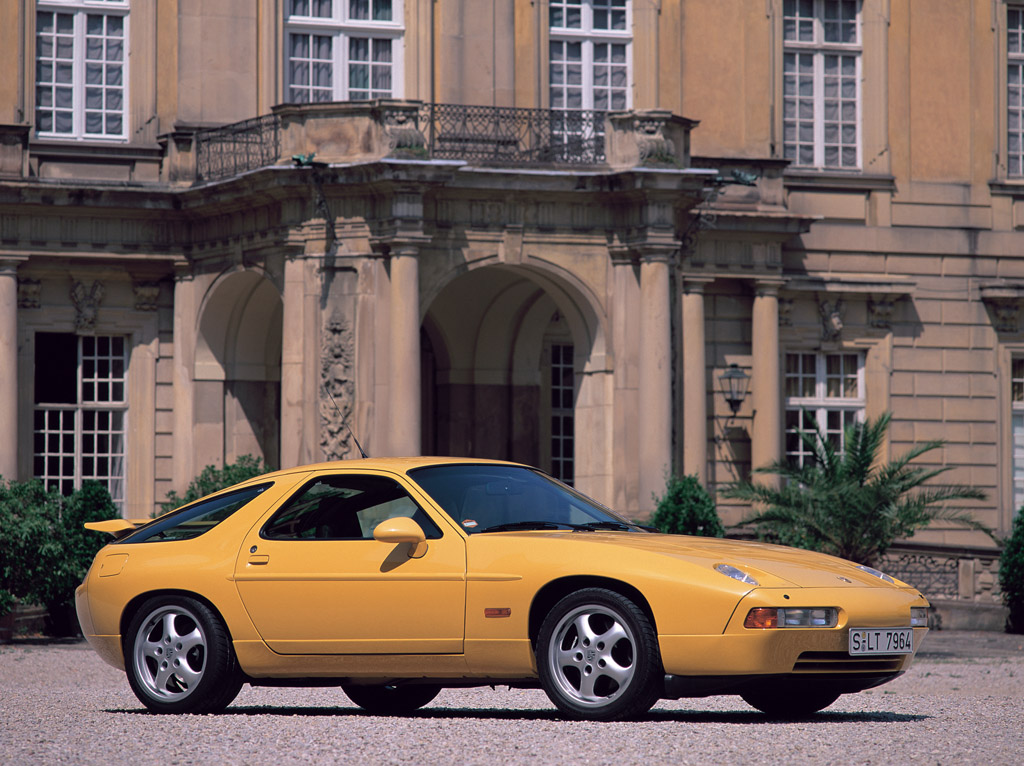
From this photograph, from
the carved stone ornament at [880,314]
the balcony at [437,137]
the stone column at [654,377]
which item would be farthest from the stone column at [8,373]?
the carved stone ornament at [880,314]

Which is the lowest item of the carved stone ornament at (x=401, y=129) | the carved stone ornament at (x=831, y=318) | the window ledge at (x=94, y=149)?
the carved stone ornament at (x=831, y=318)

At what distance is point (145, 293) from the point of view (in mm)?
24812

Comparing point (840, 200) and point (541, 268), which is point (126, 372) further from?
point (840, 200)

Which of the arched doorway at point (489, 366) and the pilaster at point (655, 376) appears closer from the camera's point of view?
the pilaster at point (655, 376)

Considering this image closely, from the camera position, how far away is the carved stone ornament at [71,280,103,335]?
80.8 ft

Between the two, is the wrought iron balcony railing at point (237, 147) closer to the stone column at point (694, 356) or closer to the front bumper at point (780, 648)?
the stone column at point (694, 356)

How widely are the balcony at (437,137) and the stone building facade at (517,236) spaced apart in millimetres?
48

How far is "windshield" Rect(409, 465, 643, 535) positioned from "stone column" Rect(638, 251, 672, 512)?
12097 mm

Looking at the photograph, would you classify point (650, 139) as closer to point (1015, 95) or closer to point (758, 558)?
point (1015, 95)

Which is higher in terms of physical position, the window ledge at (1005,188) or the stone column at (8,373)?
the window ledge at (1005,188)

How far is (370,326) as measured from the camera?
70.4 ft

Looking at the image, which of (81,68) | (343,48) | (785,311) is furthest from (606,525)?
(785,311)

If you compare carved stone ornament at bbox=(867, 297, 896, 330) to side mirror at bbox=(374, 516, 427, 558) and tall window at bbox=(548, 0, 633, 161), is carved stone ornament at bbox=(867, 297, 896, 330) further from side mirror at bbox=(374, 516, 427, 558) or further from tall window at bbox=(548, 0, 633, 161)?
side mirror at bbox=(374, 516, 427, 558)

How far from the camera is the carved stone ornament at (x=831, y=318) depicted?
88.0 ft
